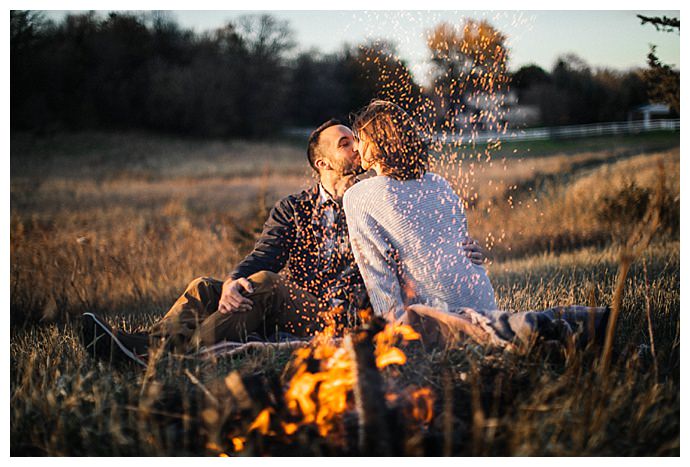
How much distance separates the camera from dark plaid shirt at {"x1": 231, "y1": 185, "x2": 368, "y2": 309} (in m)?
4.67

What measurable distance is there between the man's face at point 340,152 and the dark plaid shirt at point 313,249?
0.20 metres

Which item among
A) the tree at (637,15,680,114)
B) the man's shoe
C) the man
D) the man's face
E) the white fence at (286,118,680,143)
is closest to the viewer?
the man's shoe

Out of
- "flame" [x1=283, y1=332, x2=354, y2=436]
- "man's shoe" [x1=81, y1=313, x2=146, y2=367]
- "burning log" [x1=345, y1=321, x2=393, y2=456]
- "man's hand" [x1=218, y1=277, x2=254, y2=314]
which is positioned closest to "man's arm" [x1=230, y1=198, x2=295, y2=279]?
"man's hand" [x1=218, y1=277, x2=254, y2=314]

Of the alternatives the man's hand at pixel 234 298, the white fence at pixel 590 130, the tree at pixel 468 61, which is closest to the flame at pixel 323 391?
the man's hand at pixel 234 298

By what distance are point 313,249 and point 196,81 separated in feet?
111

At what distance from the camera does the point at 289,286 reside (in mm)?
4676

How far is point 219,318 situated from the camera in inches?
175

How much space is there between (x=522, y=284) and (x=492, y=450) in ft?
13.7

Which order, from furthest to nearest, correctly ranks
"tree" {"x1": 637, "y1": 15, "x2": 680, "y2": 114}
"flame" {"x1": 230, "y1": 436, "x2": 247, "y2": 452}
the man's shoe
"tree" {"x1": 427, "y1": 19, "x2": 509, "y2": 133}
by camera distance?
1. "tree" {"x1": 637, "y1": 15, "x2": 680, "y2": 114}
2. "tree" {"x1": 427, "y1": 19, "x2": 509, "y2": 133}
3. the man's shoe
4. "flame" {"x1": 230, "y1": 436, "x2": 247, "y2": 452}

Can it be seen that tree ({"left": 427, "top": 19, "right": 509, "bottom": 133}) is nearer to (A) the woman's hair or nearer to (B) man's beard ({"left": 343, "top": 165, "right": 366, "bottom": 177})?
(B) man's beard ({"left": 343, "top": 165, "right": 366, "bottom": 177})

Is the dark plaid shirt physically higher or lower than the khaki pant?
higher

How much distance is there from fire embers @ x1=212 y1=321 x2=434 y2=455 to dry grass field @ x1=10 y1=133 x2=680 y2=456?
16mm

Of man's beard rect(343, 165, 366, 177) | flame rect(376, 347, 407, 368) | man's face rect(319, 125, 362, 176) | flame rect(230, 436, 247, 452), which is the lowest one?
flame rect(230, 436, 247, 452)

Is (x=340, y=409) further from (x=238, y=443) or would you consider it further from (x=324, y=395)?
(x=238, y=443)
